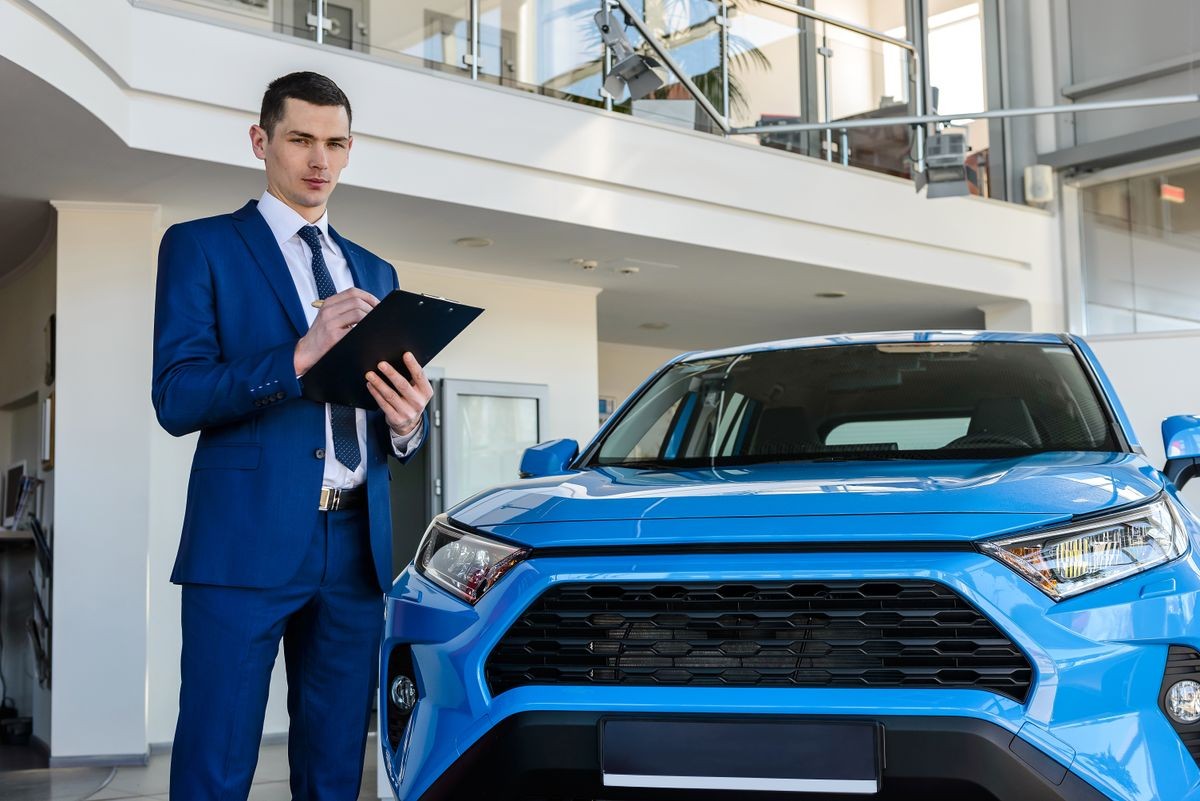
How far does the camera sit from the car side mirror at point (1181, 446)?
8.02ft

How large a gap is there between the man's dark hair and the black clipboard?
44 centimetres

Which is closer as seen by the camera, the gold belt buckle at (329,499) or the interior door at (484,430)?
the gold belt buckle at (329,499)

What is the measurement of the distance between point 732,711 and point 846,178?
7477 mm

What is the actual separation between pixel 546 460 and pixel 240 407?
2.90ft

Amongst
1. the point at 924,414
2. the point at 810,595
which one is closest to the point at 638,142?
the point at 924,414

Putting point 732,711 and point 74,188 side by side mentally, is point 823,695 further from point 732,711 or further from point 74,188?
point 74,188

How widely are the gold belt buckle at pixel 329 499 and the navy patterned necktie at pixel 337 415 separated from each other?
5 cm

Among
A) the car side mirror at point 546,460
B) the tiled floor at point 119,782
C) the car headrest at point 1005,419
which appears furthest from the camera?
the tiled floor at point 119,782

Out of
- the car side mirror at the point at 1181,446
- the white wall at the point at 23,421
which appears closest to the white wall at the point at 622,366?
the white wall at the point at 23,421

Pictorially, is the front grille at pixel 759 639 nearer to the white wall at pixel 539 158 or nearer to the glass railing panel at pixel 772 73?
the white wall at pixel 539 158

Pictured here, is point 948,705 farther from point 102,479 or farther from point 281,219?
point 102,479

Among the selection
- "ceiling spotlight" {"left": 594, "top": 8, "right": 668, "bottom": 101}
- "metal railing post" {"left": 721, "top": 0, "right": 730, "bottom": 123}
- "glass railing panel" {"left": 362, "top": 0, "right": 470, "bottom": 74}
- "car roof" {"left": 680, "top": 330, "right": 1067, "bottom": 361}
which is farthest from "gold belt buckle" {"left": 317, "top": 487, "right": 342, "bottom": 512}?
"metal railing post" {"left": 721, "top": 0, "right": 730, "bottom": 123}

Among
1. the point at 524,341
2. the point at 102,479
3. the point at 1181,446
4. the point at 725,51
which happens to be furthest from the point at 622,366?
the point at 1181,446

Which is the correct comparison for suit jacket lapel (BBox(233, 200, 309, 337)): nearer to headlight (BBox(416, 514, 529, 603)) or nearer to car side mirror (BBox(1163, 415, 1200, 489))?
headlight (BBox(416, 514, 529, 603))
